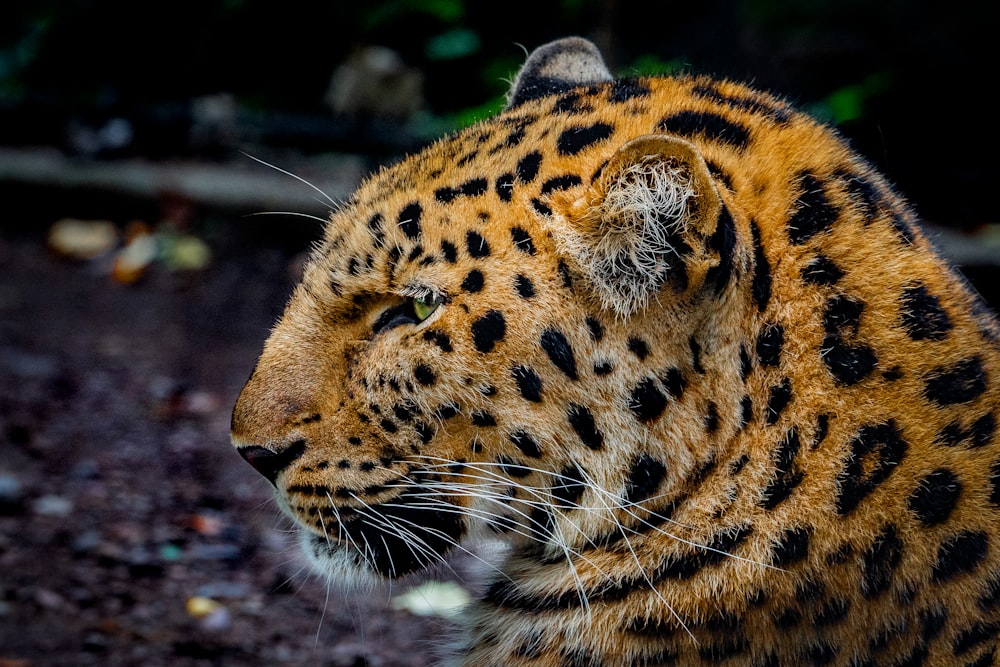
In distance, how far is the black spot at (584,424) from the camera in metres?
3.03

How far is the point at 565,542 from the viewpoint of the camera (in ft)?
10.6

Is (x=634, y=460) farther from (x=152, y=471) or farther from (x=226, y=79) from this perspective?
(x=226, y=79)

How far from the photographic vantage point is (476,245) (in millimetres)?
3074

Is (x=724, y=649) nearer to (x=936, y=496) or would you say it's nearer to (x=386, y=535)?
(x=936, y=496)

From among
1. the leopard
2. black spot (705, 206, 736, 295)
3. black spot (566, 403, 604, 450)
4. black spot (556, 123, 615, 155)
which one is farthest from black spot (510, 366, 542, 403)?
black spot (556, 123, 615, 155)

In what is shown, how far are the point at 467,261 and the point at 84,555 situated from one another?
3.36 meters

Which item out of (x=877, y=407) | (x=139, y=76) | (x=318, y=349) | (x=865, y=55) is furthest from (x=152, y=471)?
(x=139, y=76)

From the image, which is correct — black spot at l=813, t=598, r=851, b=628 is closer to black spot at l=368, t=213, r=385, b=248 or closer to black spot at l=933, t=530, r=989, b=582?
black spot at l=933, t=530, r=989, b=582

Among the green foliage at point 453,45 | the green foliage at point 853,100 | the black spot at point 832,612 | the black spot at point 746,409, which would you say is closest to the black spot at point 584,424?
the black spot at point 746,409

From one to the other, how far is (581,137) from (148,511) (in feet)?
13.4

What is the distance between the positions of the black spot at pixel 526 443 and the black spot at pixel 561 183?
0.74m

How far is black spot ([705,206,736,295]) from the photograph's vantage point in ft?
9.12

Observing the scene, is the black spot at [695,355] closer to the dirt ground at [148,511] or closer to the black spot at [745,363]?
the black spot at [745,363]

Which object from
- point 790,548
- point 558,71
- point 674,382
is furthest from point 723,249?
point 558,71
